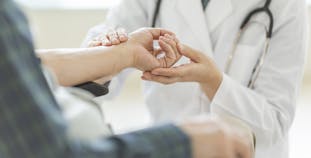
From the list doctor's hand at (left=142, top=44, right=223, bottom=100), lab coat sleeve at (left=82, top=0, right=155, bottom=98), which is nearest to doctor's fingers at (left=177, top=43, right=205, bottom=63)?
doctor's hand at (left=142, top=44, right=223, bottom=100)

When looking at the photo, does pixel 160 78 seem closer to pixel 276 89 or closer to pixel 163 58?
pixel 163 58

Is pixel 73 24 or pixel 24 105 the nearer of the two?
pixel 24 105

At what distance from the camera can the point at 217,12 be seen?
53.1 inches

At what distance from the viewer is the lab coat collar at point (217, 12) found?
4.35 feet

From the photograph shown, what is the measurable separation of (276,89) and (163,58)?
0.98ft

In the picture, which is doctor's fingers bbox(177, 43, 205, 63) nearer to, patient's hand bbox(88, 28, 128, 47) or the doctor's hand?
the doctor's hand

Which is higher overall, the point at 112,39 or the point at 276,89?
the point at 112,39

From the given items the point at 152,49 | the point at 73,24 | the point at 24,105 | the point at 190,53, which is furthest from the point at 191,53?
the point at 73,24

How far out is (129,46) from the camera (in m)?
1.17

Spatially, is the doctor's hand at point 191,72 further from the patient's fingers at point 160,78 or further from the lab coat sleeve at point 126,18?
the lab coat sleeve at point 126,18

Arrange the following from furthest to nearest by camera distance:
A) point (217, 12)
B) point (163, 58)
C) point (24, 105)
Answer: point (217, 12)
point (163, 58)
point (24, 105)

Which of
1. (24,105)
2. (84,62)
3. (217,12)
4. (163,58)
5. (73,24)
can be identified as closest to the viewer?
(24,105)

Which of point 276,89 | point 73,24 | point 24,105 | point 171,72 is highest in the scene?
point 24,105

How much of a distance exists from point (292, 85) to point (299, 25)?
15 centimetres
